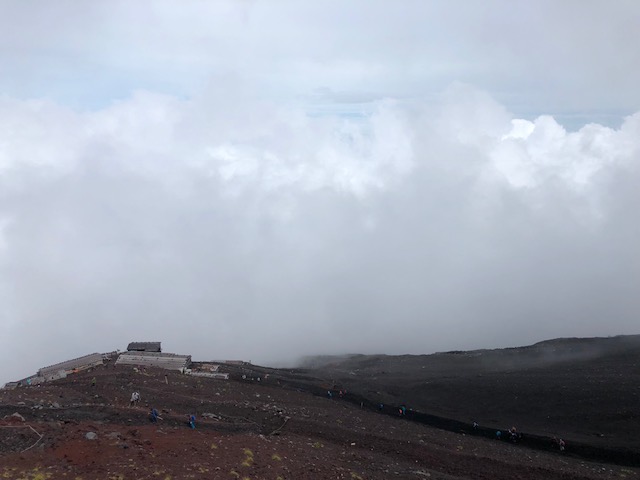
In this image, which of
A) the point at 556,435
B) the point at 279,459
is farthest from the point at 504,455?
the point at 279,459

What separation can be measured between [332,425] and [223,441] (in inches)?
471

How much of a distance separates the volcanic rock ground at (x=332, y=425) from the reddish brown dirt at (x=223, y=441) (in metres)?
0.09

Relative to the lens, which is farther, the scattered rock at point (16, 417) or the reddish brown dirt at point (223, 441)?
the scattered rock at point (16, 417)

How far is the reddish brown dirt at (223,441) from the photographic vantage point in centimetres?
2250

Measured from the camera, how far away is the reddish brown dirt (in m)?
22.5

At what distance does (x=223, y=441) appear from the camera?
26953 millimetres

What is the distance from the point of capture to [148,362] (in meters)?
57.4

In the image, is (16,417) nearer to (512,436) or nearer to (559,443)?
(512,436)

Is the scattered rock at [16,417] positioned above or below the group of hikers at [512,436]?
above

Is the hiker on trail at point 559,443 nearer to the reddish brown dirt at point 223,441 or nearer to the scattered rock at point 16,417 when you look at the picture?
the reddish brown dirt at point 223,441

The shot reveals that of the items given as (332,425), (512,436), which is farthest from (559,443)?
(332,425)

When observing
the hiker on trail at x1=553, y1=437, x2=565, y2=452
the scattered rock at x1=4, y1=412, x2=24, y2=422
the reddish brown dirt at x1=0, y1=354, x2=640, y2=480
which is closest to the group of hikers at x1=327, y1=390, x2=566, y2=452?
the hiker on trail at x1=553, y1=437, x2=565, y2=452

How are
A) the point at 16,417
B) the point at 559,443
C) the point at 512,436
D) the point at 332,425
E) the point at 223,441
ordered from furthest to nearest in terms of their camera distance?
the point at 512,436 < the point at 559,443 < the point at 332,425 < the point at 223,441 < the point at 16,417

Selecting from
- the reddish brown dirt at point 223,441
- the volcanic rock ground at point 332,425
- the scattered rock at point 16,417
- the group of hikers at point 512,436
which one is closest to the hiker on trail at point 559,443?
the group of hikers at point 512,436
